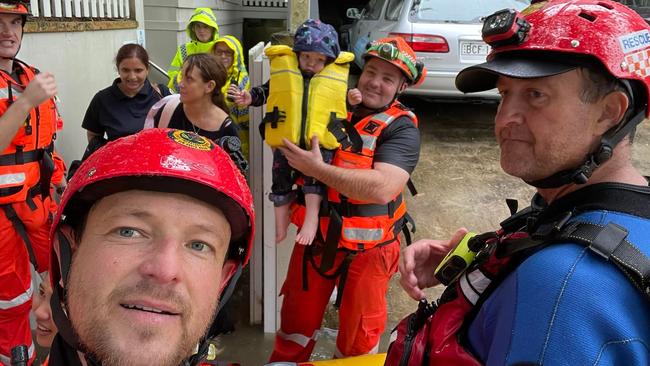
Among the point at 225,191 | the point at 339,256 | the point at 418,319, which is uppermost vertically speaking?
the point at 225,191

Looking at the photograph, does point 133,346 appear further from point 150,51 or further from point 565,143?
point 150,51

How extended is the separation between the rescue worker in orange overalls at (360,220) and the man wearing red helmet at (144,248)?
1428 mm

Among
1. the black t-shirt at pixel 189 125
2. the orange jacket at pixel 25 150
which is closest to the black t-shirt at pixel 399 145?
the black t-shirt at pixel 189 125

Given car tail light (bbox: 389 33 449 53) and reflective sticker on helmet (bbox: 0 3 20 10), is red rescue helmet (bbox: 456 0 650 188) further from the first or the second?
car tail light (bbox: 389 33 449 53)

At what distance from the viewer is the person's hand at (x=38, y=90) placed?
9.62 ft

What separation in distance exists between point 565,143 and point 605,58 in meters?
0.25

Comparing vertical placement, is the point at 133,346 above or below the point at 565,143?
below

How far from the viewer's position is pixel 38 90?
9.66 feet

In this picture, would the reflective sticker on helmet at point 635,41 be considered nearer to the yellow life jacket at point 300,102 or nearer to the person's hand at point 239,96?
the yellow life jacket at point 300,102

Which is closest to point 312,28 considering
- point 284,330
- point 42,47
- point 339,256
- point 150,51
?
point 339,256

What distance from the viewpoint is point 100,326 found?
1.23m

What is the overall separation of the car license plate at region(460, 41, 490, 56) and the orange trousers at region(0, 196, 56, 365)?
234 inches

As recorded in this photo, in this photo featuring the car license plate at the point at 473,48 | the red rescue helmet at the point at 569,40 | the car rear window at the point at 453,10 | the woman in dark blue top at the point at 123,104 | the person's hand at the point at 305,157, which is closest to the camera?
the red rescue helmet at the point at 569,40

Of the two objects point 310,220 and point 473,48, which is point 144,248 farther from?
point 473,48
